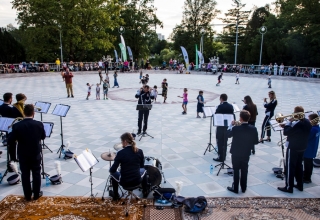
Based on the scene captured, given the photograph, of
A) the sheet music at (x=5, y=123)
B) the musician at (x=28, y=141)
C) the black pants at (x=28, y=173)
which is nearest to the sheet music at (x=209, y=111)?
the musician at (x=28, y=141)

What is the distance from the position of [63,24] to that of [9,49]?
10397 mm

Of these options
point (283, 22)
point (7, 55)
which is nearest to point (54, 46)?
point (7, 55)

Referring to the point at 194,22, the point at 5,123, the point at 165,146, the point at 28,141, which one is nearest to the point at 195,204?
the point at 28,141

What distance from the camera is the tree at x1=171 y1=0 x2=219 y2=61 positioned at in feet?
221

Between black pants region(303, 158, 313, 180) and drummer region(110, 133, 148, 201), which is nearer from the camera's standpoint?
drummer region(110, 133, 148, 201)

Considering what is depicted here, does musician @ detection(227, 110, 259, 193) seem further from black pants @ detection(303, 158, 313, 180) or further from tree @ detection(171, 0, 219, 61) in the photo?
tree @ detection(171, 0, 219, 61)

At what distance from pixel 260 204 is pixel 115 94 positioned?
18266 mm

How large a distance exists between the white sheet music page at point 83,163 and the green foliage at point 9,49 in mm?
47686

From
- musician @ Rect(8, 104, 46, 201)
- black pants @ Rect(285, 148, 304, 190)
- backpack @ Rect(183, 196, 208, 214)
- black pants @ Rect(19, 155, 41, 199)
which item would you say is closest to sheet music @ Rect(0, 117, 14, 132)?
musician @ Rect(8, 104, 46, 201)

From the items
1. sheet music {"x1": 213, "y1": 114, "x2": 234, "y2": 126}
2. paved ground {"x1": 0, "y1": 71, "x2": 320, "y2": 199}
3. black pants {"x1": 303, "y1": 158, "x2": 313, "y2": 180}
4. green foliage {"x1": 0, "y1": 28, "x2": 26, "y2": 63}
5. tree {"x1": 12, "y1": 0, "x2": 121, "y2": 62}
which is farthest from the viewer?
green foliage {"x1": 0, "y1": 28, "x2": 26, "y2": 63}

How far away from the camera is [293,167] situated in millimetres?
7184

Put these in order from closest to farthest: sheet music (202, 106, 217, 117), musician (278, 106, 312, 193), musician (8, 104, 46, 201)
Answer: musician (8, 104, 46, 201) → musician (278, 106, 312, 193) → sheet music (202, 106, 217, 117)

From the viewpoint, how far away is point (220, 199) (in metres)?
7.02

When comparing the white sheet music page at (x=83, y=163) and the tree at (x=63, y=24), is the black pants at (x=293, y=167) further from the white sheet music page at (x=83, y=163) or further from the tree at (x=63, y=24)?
the tree at (x=63, y=24)
